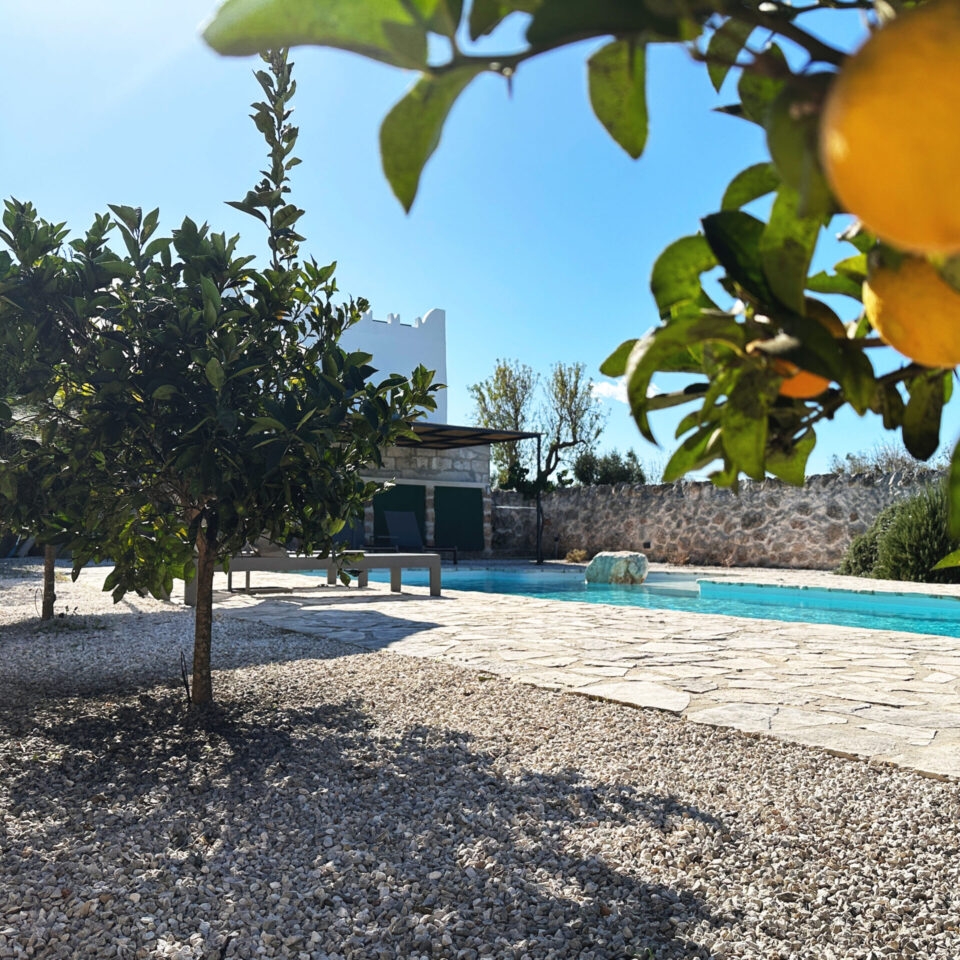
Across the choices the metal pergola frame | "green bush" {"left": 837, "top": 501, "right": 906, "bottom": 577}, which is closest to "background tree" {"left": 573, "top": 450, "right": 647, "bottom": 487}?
the metal pergola frame

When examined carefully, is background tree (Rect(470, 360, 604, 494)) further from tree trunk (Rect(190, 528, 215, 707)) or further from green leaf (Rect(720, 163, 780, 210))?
green leaf (Rect(720, 163, 780, 210))

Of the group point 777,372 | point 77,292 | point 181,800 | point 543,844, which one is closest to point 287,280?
point 77,292

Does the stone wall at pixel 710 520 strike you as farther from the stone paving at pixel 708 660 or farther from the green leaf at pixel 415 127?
the green leaf at pixel 415 127

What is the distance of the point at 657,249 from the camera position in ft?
1.31

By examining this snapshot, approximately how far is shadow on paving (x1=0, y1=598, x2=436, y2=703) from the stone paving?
3.2 inches

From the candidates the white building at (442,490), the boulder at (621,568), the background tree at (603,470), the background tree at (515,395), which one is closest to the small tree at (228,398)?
the boulder at (621,568)

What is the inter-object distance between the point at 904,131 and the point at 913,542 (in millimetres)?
11665

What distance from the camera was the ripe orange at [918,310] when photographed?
0.95ft

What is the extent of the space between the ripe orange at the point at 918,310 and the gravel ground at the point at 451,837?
1.65m

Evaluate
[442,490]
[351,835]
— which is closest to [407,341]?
[442,490]

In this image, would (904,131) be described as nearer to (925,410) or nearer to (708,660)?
(925,410)

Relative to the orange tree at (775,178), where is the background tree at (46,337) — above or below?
above

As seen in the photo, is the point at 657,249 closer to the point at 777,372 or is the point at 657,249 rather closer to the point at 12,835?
the point at 777,372

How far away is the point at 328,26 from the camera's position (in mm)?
276
